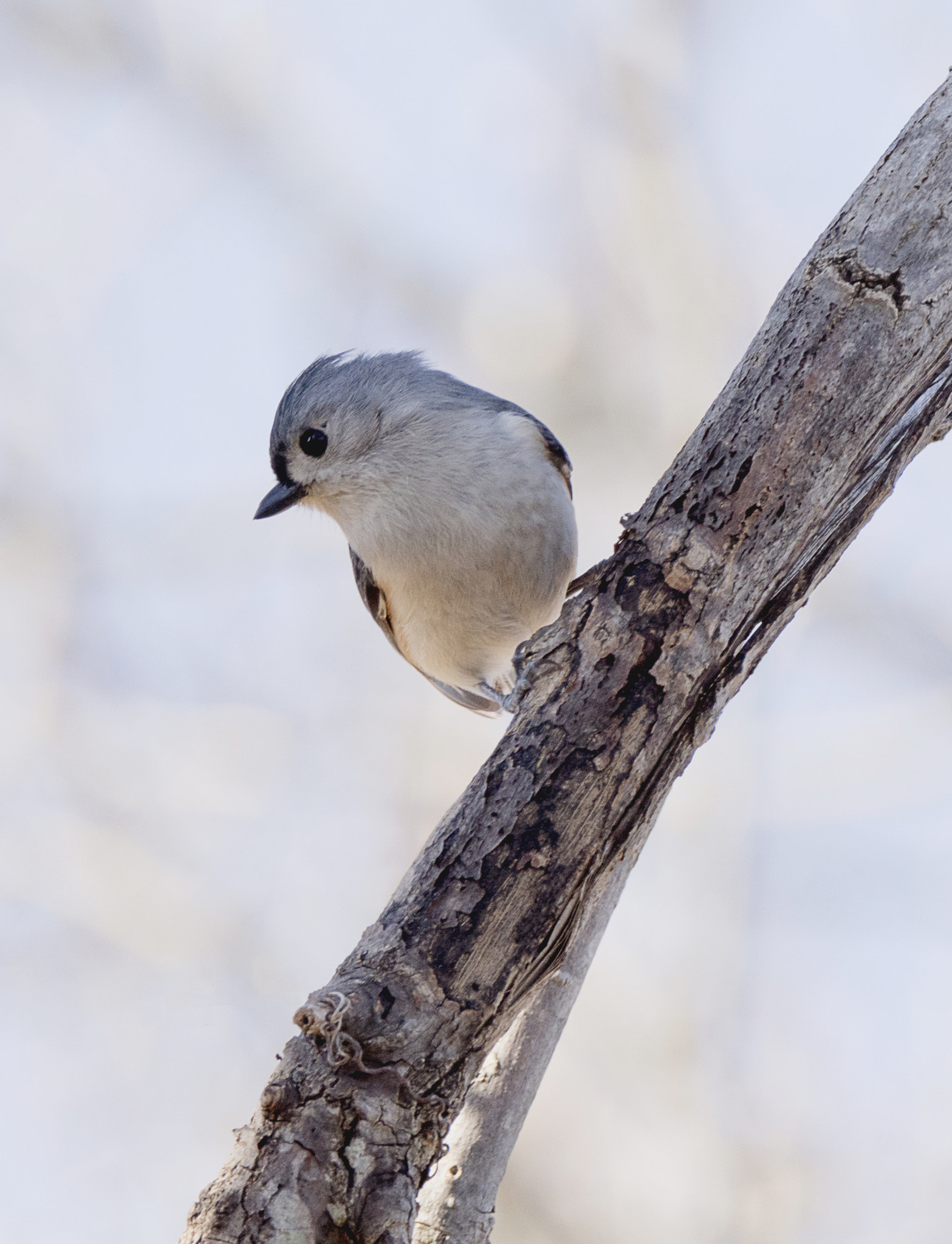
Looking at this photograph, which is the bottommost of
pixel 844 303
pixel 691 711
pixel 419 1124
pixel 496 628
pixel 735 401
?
pixel 419 1124

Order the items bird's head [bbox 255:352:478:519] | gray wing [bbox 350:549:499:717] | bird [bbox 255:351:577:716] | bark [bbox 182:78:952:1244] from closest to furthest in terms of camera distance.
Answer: bark [bbox 182:78:952:1244], bird [bbox 255:351:577:716], bird's head [bbox 255:352:478:519], gray wing [bbox 350:549:499:717]

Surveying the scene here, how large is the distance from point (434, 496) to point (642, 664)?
963mm

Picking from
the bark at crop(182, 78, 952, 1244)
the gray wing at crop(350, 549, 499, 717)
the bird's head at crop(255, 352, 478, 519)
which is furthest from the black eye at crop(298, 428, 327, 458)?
the bark at crop(182, 78, 952, 1244)

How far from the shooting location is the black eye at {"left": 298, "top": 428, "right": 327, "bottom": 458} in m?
2.29

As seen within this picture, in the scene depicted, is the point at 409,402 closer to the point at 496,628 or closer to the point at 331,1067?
the point at 496,628

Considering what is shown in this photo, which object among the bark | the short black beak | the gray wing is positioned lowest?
the bark

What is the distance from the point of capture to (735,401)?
1338 millimetres

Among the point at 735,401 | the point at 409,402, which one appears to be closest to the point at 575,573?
the point at 409,402

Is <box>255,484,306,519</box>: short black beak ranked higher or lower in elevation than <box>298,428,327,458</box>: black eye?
lower

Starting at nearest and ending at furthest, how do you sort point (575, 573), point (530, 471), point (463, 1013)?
point (463, 1013), point (530, 471), point (575, 573)

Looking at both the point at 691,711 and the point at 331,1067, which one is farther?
the point at 691,711

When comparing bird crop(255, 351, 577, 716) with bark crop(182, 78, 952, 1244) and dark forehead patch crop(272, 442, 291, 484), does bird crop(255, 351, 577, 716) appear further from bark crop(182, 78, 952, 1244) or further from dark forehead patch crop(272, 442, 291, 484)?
bark crop(182, 78, 952, 1244)

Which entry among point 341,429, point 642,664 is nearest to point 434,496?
point 341,429

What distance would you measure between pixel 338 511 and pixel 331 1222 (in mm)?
1543
